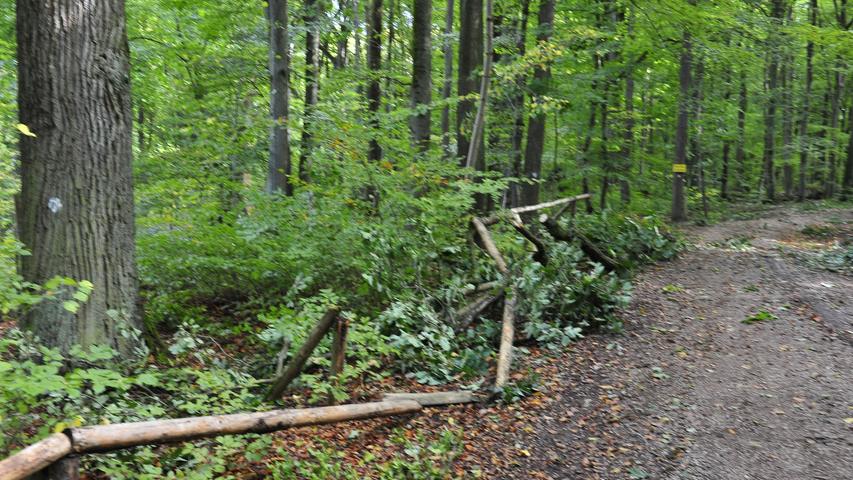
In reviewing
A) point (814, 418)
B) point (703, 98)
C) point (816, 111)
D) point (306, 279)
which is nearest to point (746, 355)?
point (814, 418)

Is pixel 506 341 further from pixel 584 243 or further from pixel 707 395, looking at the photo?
pixel 584 243

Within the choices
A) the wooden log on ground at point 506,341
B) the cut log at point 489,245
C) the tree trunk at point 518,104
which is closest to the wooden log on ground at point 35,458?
the wooden log on ground at point 506,341

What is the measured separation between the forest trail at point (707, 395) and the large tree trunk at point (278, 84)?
21.7 feet

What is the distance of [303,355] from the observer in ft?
17.1

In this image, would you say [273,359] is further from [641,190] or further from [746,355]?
[641,190]

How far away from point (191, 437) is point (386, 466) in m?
1.68

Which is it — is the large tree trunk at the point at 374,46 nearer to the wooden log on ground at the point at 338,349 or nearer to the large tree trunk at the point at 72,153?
the large tree trunk at the point at 72,153

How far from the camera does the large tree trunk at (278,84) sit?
10.6 meters

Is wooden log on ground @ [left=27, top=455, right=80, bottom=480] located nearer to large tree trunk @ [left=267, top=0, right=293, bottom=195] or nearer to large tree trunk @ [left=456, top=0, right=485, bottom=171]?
large tree trunk @ [left=267, top=0, right=293, bottom=195]

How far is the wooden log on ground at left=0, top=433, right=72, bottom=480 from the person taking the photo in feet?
7.70

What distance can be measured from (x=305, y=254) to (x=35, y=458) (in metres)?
4.88

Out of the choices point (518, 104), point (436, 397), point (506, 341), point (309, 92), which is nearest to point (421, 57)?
point (309, 92)

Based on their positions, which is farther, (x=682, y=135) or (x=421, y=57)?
(x=682, y=135)

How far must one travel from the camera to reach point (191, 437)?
3518 millimetres
